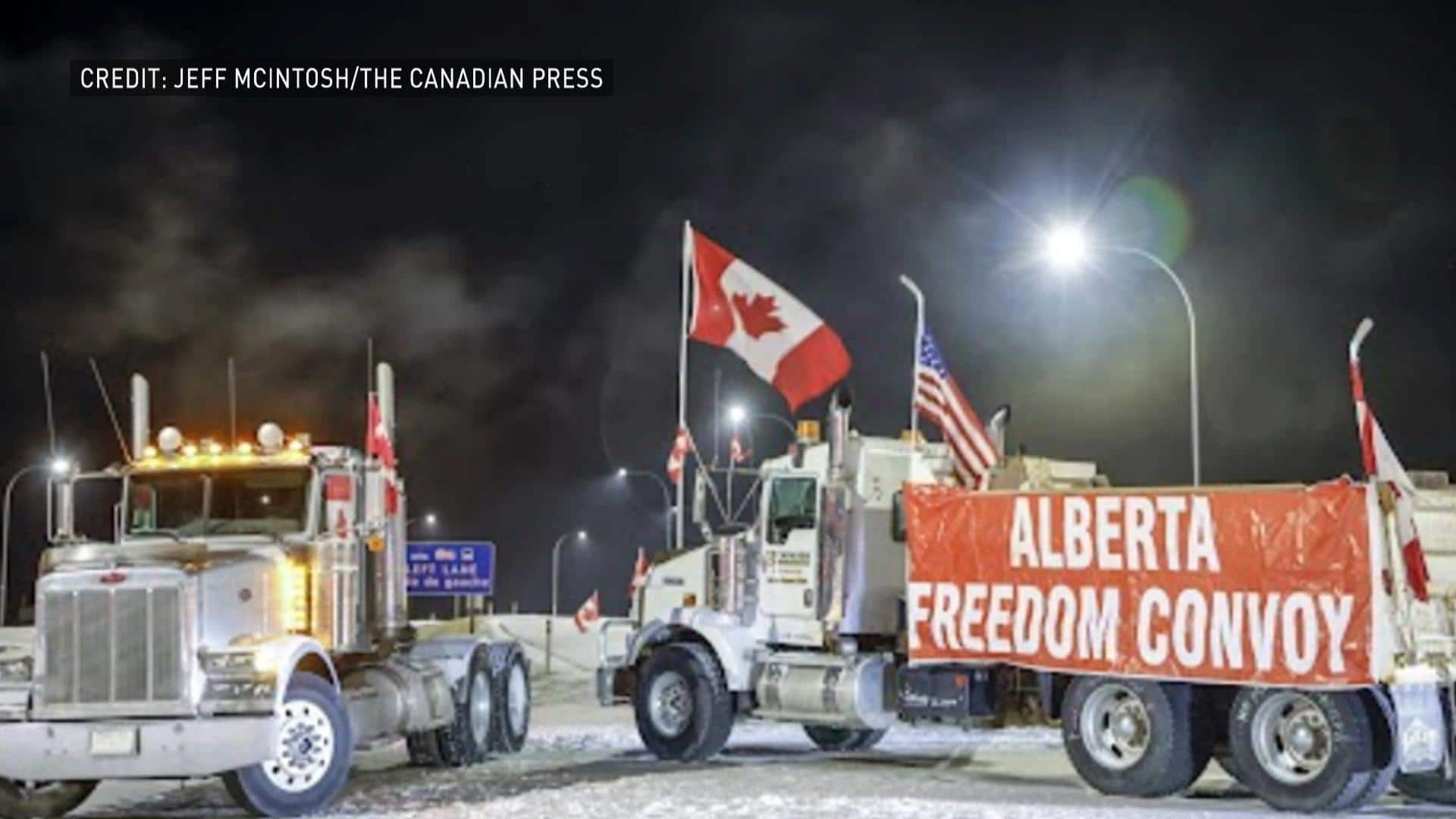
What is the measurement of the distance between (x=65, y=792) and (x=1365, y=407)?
38.6 feet

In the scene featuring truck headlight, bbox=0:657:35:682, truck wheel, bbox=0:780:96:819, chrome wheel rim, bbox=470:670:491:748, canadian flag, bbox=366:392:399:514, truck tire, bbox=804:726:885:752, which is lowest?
truck tire, bbox=804:726:885:752

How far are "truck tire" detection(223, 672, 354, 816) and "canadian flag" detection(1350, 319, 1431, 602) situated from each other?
8.91 meters

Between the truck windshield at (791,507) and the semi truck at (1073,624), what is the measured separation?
0.09 feet

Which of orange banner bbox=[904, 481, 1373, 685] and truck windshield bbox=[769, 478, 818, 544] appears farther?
truck windshield bbox=[769, 478, 818, 544]

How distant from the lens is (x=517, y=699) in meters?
24.0

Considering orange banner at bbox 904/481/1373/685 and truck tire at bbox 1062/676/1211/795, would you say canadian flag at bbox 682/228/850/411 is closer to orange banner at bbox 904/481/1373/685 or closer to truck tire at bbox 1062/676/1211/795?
orange banner at bbox 904/481/1373/685

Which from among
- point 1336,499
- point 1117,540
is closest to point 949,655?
point 1117,540

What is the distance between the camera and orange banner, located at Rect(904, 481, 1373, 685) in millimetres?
17328

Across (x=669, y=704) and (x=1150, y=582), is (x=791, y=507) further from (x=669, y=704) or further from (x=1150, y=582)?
(x=1150, y=582)

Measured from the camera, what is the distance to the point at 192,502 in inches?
761

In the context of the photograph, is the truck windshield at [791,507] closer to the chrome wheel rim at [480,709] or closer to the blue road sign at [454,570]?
the chrome wheel rim at [480,709]

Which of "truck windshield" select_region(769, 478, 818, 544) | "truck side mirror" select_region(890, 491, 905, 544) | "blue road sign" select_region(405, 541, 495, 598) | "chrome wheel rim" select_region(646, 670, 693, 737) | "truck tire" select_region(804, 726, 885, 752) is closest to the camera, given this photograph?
"truck side mirror" select_region(890, 491, 905, 544)

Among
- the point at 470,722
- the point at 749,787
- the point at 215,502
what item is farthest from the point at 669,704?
the point at 215,502

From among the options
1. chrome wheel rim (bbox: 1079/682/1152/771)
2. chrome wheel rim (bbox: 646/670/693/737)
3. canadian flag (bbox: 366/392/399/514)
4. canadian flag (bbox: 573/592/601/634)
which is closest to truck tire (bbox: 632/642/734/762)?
chrome wheel rim (bbox: 646/670/693/737)
